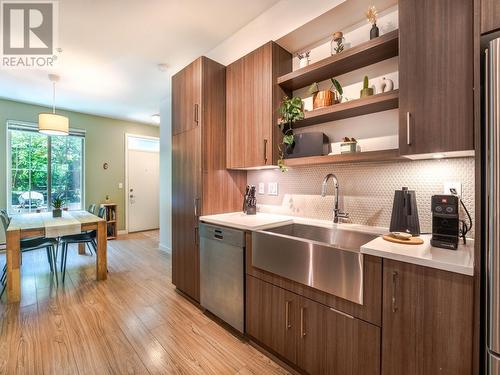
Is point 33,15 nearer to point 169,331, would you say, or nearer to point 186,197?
point 186,197

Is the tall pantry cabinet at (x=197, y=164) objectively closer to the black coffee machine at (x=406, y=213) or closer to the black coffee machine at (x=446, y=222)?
the black coffee machine at (x=406, y=213)

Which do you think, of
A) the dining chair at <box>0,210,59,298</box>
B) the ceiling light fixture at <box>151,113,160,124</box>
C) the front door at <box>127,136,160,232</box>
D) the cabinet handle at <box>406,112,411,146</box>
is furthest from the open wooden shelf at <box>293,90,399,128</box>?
the front door at <box>127,136,160,232</box>

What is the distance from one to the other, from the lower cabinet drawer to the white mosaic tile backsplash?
756 mm

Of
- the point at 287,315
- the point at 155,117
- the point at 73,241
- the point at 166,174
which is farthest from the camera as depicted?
the point at 155,117

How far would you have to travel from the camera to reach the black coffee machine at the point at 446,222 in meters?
1.16

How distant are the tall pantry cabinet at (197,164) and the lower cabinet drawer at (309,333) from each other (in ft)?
2.80

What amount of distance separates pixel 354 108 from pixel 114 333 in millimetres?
2562

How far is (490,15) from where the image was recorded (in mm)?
914

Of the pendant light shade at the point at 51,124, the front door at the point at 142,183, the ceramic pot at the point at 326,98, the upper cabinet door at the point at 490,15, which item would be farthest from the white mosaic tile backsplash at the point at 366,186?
the front door at the point at 142,183

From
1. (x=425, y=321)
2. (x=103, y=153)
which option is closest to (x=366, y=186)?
(x=425, y=321)

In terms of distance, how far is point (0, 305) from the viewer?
7.62 ft

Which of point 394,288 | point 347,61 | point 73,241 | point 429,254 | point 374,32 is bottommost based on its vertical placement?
point 73,241

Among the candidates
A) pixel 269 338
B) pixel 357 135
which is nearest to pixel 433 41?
pixel 357 135

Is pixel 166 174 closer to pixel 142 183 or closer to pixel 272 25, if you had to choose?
pixel 142 183
